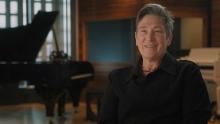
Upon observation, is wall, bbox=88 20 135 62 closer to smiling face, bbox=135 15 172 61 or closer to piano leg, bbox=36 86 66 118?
piano leg, bbox=36 86 66 118

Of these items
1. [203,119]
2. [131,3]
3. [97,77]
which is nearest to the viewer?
[203,119]

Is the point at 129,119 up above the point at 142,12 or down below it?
below

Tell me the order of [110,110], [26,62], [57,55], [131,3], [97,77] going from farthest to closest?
[97,77] < [131,3] < [57,55] < [26,62] < [110,110]

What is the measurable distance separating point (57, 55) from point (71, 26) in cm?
203

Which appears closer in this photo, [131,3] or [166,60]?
[166,60]

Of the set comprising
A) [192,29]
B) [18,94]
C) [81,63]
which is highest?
[192,29]

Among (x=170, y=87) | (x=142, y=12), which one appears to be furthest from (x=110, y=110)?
(x=142, y=12)

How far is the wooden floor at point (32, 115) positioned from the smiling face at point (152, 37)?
4.67 m

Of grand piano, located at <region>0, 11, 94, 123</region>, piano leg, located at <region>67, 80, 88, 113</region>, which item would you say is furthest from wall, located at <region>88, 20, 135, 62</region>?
grand piano, located at <region>0, 11, 94, 123</region>

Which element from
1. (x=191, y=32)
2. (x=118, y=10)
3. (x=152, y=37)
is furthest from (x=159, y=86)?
(x=118, y=10)

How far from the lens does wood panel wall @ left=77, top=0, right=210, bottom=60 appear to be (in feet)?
25.2

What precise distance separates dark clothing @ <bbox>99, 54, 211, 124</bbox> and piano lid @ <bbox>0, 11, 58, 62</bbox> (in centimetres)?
443

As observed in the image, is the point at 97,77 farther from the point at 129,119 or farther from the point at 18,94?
the point at 129,119

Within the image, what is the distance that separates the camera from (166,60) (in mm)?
1764
